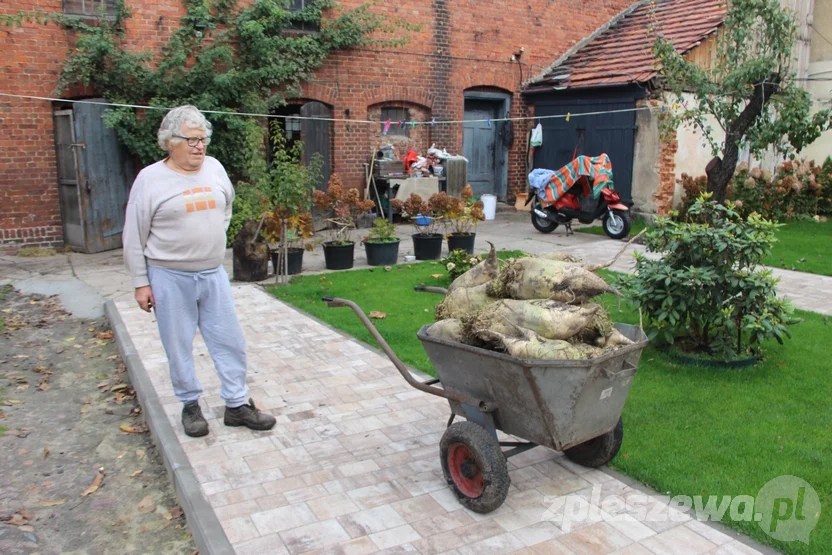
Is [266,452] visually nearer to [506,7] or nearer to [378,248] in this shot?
[378,248]

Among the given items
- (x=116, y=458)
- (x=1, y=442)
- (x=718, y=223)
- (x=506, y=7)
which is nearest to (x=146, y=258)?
(x=116, y=458)

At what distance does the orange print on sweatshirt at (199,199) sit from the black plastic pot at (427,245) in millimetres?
6190

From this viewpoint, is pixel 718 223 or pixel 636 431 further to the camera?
pixel 718 223

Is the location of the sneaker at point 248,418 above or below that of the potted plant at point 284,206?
below

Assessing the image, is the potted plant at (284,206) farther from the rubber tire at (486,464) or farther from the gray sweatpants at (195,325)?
the rubber tire at (486,464)

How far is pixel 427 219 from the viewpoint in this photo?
10641 mm

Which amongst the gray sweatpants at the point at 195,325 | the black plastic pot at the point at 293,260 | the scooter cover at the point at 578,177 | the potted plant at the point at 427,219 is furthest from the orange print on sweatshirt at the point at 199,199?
the scooter cover at the point at 578,177

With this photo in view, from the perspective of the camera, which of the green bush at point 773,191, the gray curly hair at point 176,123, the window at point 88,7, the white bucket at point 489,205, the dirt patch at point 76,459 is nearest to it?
the dirt patch at point 76,459

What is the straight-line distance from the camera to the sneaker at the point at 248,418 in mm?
4410

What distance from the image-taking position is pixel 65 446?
4.61 metres

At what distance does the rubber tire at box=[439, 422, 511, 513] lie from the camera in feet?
10.8

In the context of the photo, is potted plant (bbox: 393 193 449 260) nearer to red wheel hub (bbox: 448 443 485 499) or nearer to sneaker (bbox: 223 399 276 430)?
sneaker (bbox: 223 399 276 430)

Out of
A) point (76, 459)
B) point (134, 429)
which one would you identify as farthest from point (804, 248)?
point (76, 459)

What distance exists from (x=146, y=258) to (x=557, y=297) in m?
2.37
